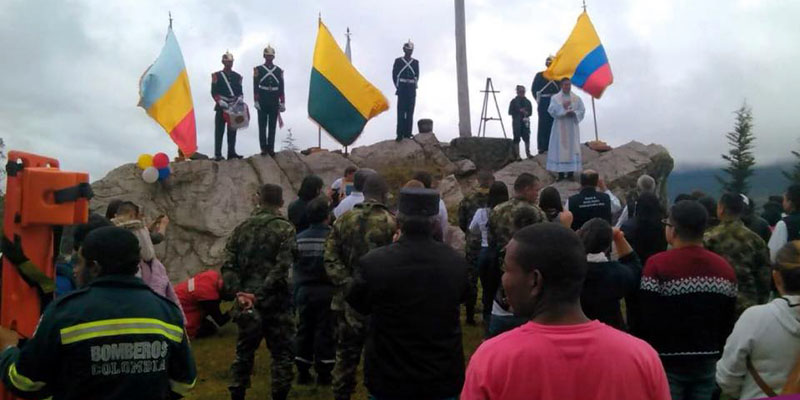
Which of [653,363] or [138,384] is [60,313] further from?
[653,363]

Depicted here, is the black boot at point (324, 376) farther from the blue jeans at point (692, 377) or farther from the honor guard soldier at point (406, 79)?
the honor guard soldier at point (406, 79)

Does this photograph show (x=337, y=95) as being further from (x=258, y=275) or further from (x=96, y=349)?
(x=96, y=349)

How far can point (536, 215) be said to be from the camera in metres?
5.14

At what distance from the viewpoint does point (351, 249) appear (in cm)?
505

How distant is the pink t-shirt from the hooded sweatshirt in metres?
1.61

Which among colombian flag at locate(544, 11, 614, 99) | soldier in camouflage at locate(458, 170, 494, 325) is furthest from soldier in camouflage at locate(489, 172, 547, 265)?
colombian flag at locate(544, 11, 614, 99)

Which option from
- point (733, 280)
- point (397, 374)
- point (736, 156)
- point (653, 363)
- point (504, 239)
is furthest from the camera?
point (736, 156)

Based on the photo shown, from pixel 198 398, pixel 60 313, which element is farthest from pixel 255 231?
pixel 60 313

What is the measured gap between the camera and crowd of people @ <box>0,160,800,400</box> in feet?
6.67

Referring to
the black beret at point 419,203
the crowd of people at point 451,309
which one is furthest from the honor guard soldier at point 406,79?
the black beret at point 419,203

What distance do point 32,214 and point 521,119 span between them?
14.6m

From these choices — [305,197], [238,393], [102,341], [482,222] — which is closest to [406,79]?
[482,222]

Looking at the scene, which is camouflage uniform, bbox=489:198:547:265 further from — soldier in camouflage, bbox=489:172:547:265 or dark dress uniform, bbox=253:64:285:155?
dark dress uniform, bbox=253:64:285:155

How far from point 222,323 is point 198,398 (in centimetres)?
242
